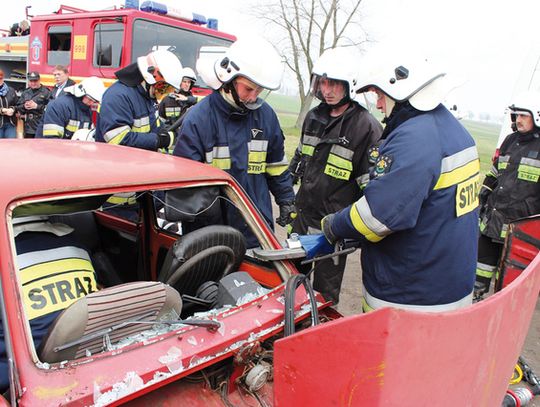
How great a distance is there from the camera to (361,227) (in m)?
1.96

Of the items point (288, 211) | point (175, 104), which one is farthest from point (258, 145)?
point (175, 104)

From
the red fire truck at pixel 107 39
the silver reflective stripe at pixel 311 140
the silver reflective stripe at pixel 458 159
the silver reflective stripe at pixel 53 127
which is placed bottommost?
the silver reflective stripe at pixel 53 127

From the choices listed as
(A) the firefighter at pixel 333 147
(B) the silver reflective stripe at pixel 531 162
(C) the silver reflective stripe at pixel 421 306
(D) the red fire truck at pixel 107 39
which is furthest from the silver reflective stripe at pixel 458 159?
(D) the red fire truck at pixel 107 39

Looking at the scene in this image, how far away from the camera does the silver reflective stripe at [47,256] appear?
64.1 inches

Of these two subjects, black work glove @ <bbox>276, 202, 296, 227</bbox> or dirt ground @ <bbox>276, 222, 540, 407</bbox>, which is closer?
dirt ground @ <bbox>276, 222, 540, 407</bbox>

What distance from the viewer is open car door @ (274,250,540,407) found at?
3.72 feet

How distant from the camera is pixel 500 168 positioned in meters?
4.08

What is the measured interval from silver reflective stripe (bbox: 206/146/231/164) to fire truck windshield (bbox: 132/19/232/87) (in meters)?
4.43

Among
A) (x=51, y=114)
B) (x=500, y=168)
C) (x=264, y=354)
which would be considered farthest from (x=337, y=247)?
(x=51, y=114)

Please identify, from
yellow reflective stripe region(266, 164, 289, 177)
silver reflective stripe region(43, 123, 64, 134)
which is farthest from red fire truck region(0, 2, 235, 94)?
yellow reflective stripe region(266, 164, 289, 177)

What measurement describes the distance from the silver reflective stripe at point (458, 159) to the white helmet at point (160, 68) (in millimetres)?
2471

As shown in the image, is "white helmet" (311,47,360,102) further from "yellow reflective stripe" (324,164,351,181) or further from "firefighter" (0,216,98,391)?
"firefighter" (0,216,98,391)

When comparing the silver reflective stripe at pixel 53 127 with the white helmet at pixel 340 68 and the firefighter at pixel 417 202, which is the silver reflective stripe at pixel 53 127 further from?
the firefighter at pixel 417 202

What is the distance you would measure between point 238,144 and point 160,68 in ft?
3.85
